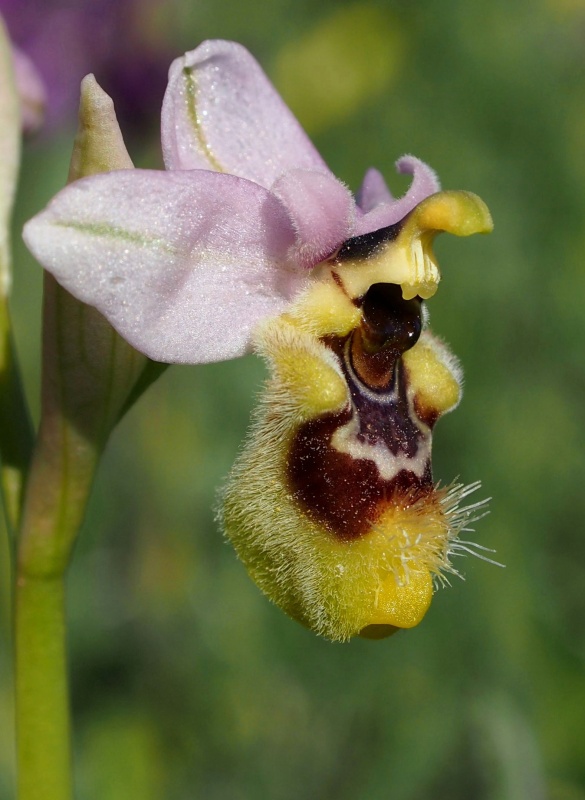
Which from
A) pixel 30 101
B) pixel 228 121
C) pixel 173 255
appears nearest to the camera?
pixel 173 255

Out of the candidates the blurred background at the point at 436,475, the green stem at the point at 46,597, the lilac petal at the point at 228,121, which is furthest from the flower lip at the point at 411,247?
the blurred background at the point at 436,475

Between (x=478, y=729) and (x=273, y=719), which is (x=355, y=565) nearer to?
(x=478, y=729)

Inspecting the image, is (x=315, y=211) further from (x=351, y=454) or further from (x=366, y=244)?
(x=351, y=454)

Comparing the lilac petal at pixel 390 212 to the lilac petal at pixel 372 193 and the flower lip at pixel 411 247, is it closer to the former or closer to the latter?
the flower lip at pixel 411 247

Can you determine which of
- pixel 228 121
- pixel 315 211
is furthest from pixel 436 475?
pixel 315 211

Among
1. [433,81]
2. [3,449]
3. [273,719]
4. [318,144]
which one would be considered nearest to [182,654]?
[273,719]

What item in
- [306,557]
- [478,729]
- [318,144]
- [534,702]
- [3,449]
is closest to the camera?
[306,557]

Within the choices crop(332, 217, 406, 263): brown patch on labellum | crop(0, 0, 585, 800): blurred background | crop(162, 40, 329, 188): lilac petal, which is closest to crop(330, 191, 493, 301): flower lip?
crop(332, 217, 406, 263): brown patch on labellum
